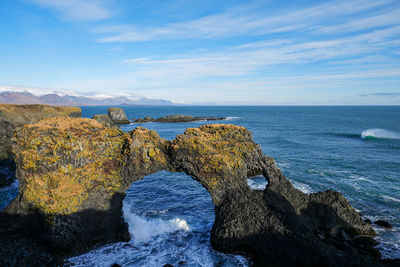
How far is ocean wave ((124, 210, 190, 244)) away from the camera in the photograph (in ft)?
56.8

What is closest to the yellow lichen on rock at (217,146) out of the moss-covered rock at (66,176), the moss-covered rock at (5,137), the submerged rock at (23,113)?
the moss-covered rock at (66,176)

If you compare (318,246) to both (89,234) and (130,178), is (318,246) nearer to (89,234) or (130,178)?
(130,178)

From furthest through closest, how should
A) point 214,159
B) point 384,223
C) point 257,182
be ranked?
point 257,182 → point 384,223 → point 214,159

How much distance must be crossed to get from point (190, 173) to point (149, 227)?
576 cm

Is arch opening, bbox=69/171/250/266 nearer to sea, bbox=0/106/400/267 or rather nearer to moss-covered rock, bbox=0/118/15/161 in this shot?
sea, bbox=0/106/400/267

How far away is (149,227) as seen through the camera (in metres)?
18.5

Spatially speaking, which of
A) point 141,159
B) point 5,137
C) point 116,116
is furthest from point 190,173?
point 116,116

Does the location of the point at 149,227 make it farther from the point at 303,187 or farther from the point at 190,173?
the point at 303,187

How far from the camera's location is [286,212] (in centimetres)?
1642

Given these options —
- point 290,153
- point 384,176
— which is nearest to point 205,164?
point 384,176

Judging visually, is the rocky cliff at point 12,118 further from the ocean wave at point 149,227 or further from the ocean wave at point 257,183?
the ocean wave at point 257,183

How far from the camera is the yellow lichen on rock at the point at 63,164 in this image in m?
15.0

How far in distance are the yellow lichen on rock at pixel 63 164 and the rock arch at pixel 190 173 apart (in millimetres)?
61

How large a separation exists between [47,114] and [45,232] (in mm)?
61577
